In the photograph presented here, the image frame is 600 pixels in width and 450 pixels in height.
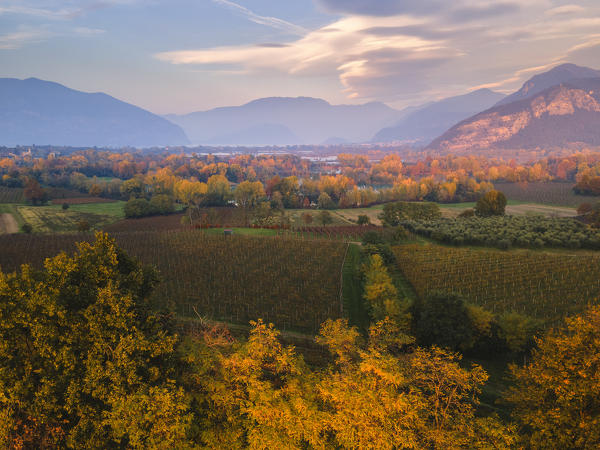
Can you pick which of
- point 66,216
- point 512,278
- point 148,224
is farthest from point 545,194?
point 66,216

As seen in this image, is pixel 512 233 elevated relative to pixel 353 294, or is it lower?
elevated

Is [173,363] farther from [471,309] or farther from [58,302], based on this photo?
[471,309]

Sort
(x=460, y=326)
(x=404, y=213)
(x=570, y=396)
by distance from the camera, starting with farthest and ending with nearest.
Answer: (x=404, y=213), (x=460, y=326), (x=570, y=396)

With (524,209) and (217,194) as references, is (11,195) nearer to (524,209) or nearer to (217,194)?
(217,194)

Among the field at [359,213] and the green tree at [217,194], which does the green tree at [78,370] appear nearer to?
the field at [359,213]

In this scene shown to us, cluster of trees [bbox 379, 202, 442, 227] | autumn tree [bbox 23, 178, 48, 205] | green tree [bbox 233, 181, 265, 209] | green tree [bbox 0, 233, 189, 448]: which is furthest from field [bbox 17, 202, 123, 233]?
cluster of trees [bbox 379, 202, 442, 227]

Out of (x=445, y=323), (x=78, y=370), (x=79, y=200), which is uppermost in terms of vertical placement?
(x=79, y=200)

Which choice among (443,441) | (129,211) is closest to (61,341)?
(443,441)

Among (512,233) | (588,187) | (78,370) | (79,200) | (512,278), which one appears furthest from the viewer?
(588,187)
